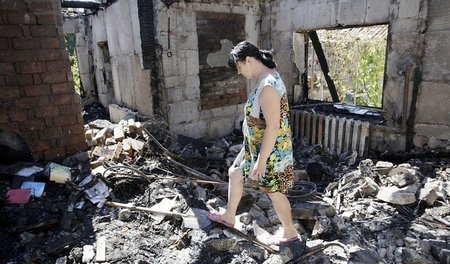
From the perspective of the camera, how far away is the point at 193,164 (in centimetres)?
483

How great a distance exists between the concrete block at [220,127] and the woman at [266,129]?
3436 mm

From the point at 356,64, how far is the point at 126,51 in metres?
Result: 7.51

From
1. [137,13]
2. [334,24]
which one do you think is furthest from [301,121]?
[137,13]

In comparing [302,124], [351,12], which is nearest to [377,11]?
[351,12]

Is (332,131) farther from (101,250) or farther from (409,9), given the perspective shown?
(101,250)

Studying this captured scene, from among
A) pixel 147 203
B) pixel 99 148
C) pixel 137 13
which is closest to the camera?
pixel 147 203

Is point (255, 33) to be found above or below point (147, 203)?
above

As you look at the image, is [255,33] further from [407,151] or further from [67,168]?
[67,168]

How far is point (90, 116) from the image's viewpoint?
29.8 ft

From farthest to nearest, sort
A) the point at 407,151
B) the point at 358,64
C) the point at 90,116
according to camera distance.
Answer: the point at 358,64, the point at 90,116, the point at 407,151

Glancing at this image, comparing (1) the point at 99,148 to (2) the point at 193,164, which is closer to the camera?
(1) the point at 99,148

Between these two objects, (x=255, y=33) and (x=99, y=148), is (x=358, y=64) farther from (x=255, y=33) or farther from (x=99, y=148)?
(x=99, y=148)

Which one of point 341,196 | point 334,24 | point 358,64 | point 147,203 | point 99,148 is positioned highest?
point 334,24

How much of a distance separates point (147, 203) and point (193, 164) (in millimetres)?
1449
